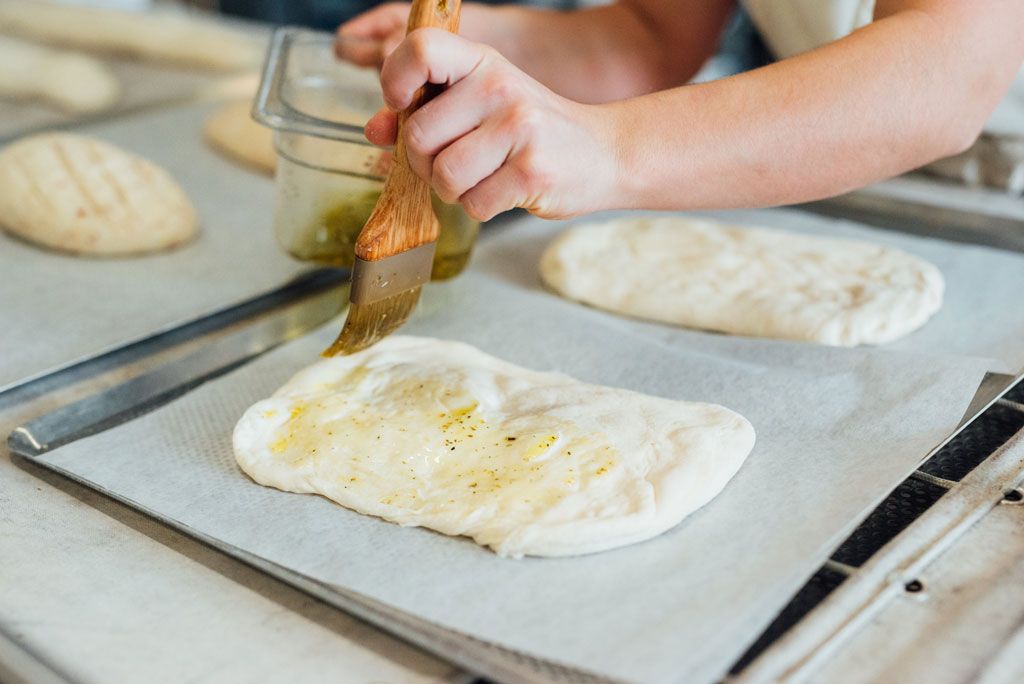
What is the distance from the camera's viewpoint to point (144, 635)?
98 centimetres

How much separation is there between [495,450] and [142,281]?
87cm

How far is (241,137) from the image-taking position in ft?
7.41

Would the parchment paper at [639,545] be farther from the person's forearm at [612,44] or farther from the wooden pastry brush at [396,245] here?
the person's forearm at [612,44]

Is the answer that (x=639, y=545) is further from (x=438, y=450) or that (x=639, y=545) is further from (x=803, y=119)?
(x=803, y=119)

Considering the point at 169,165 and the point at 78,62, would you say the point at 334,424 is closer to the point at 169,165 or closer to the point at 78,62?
the point at 169,165

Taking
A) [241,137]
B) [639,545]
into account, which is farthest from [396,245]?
[241,137]

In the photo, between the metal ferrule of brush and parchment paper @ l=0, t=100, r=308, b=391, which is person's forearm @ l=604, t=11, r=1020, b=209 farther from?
parchment paper @ l=0, t=100, r=308, b=391

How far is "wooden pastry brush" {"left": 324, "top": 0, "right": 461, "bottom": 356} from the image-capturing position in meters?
1.17

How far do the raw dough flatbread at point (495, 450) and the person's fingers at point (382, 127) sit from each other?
31 centimetres

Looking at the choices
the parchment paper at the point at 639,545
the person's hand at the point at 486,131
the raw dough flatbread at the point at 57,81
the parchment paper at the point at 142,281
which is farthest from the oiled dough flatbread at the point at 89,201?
the person's hand at the point at 486,131

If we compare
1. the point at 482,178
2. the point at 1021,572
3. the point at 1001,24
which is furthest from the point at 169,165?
A: the point at 1021,572

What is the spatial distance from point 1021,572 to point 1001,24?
70 centimetres

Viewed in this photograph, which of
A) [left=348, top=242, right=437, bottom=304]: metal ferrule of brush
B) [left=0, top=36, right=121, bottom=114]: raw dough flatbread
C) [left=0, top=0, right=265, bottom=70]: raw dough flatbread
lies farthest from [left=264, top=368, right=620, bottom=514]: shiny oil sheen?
[left=0, top=0, right=265, bottom=70]: raw dough flatbread

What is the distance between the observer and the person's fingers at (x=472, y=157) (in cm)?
112
